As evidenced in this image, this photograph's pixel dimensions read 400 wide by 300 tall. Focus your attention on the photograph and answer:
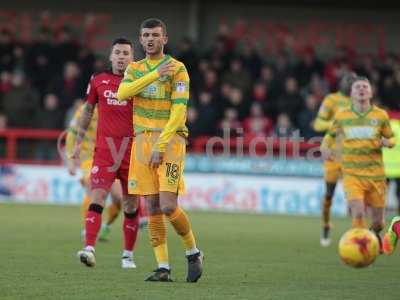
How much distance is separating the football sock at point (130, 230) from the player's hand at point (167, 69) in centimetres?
233

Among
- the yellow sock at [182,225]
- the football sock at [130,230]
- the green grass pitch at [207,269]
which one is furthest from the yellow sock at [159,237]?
the football sock at [130,230]

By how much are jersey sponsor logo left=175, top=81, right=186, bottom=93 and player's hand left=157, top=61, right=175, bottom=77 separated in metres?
0.12

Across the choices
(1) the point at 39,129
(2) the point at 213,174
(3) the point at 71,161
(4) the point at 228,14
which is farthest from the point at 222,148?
(3) the point at 71,161

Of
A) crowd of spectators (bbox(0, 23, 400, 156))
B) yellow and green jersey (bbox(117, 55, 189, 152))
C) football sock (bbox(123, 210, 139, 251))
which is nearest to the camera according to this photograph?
yellow and green jersey (bbox(117, 55, 189, 152))

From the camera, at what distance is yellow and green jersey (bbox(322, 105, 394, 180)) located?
13.3m

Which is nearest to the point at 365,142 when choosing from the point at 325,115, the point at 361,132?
the point at 361,132

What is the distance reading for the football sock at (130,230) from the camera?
11594mm

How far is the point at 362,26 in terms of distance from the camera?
2853 cm

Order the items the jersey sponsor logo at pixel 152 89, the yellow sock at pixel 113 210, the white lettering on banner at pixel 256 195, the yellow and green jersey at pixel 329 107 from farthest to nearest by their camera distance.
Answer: the white lettering on banner at pixel 256 195
the yellow and green jersey at pixel 329 107
the yellow sock at pixel 113 210
the jersey sponsor logo at pixel 152 89

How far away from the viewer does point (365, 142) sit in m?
13.4

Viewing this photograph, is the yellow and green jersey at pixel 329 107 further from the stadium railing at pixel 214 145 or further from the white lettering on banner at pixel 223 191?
the stadium railing at pixel 214 145

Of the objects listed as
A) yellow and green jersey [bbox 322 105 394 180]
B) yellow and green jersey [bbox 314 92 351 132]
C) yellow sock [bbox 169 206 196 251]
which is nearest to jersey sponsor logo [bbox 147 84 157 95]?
yellow sock [bbox 169 206 196 251]

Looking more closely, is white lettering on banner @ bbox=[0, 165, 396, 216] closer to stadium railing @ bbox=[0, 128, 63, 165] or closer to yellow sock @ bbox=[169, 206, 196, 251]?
stadium railing @ bbox=[0, 128, 63, 165]

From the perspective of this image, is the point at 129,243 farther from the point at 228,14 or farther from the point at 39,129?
the point at 228,14
